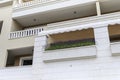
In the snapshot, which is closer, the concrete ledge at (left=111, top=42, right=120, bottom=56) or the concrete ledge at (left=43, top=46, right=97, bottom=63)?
the concrete ledge at (left=111, top=42, right=120, bottom=56)

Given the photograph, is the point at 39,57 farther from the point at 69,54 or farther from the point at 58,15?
the point at 58,15

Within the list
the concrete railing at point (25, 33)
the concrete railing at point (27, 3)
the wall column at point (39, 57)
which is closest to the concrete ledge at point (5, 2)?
the concrete railing at point (27, 3)

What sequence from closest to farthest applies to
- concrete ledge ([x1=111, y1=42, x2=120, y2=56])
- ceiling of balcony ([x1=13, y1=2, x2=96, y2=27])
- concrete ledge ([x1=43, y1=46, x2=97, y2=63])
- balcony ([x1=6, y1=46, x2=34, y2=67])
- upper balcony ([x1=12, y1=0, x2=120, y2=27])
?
concrete ledge ([x1=111, y1=42, x2=120, y2=56])
concrete ledge ([x1=43, y1=46, x2=97, y2=63])
upper balcony ([x1=12, y1=0, x2=120, y2=27])
ceiling of balcony ([x1=13, y1=2, x2=96, y2=27])
balcony ([x1=6, y1=46, x2=34, y2=67])

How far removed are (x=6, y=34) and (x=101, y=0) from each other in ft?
26.7

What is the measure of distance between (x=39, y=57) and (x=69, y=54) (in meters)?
1.95

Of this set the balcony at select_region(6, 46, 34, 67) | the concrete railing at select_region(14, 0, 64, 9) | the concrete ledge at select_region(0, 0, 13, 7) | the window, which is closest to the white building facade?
the concrete railing at select_region(14, 0, 64, 9)

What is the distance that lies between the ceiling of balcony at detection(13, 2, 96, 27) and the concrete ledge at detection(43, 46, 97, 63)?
483 centimetres

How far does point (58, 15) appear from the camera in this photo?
46.3 ft

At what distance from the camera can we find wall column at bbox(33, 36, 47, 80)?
31.5ft

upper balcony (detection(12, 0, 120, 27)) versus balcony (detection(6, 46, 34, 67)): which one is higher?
upper balcony (detection(12, 0, 120, 27))

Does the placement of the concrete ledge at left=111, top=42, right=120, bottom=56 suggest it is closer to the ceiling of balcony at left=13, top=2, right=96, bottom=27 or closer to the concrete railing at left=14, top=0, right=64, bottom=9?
the ceiling of balcony at left=13, top=2, right=96, bottom=27

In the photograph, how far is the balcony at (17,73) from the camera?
32.6ft

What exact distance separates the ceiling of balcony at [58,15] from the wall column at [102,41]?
3.89 meters

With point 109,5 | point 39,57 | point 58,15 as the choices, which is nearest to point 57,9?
point 58,15
